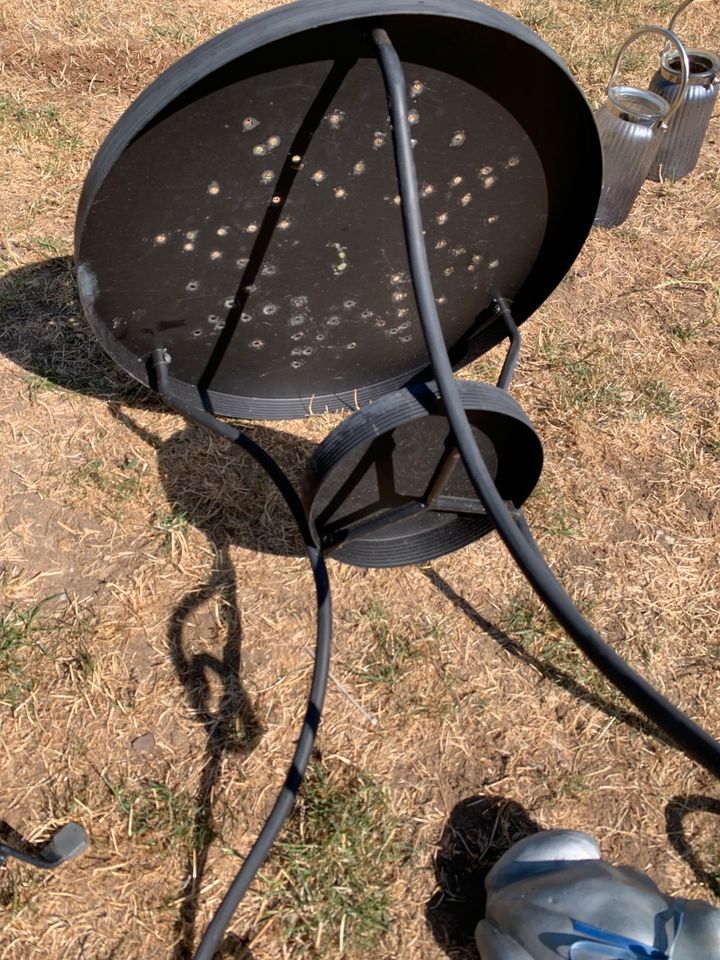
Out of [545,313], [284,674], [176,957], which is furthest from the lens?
[545,313]

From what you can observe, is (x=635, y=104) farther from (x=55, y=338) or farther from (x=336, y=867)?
(x=336, y=867)

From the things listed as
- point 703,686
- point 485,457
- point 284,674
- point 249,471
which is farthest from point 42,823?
point 703,686

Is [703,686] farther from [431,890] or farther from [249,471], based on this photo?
[249,471]

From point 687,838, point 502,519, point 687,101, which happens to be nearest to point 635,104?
point 687,101

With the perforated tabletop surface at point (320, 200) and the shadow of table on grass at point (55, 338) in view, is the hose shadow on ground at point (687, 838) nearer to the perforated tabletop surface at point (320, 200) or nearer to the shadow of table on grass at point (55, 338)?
the perforated tabletop surface at point (320, 200)

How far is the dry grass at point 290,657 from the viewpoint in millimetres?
1896

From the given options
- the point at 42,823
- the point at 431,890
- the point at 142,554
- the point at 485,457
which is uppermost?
the point at 485,457

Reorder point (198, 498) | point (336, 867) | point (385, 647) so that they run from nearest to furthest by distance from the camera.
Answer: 1. point (336, 867)
2. point (385, 647)
3. point (198, 498)

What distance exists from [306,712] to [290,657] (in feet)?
1.14

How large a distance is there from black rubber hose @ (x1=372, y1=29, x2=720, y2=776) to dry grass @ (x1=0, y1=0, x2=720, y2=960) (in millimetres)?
946

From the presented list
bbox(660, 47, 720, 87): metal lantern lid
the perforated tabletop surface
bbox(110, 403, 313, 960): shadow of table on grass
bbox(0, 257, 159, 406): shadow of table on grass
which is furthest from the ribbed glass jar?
bbox(0, 257, 159, 406): shadow of table on grass

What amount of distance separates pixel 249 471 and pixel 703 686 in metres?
1.45

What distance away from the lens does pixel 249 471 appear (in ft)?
8.55

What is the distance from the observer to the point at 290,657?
2.24 m
